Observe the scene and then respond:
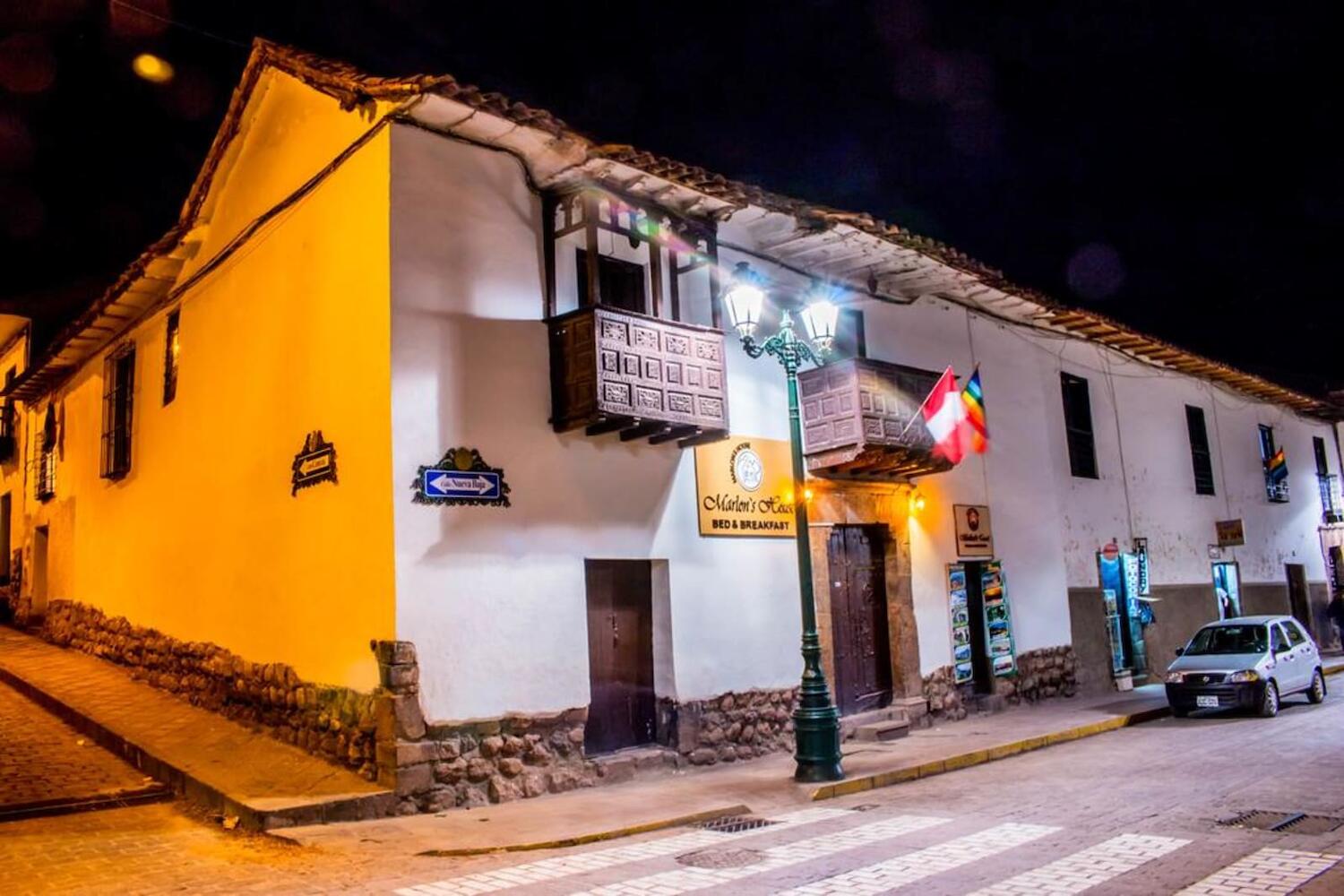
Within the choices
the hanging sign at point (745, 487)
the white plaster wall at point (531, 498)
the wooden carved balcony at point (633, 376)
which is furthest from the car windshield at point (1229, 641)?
the wooden carved balcony at point (633, 376)

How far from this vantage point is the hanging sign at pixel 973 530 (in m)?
15.1

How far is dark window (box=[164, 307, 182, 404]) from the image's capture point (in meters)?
14.1

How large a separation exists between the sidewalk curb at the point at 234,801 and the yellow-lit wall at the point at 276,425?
3.68 feet

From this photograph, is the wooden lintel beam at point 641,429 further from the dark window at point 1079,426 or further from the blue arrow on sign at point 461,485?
the dark window at point 1079,426

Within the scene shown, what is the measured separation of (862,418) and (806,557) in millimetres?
2969

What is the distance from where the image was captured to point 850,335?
14.2 metres

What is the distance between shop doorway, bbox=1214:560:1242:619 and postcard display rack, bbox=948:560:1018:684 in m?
8.74

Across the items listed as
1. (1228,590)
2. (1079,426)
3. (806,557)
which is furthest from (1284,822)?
(1228,590)

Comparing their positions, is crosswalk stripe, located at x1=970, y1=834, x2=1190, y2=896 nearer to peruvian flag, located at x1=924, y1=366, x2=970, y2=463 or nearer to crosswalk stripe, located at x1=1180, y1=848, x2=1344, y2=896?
crosswalk stripe, located at x1=1180, y1=848, x2=1344, y2=896

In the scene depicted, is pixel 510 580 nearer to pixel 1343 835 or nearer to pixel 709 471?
pixel 709 471

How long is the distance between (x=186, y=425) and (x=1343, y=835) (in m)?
13.3

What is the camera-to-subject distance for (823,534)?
13.1 m

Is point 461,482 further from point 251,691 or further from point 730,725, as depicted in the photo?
point 730,725

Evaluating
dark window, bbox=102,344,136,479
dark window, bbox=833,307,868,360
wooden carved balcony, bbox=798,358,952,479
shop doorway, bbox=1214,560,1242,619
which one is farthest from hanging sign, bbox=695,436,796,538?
shop doorway, bbox=1214,560,1242,619
